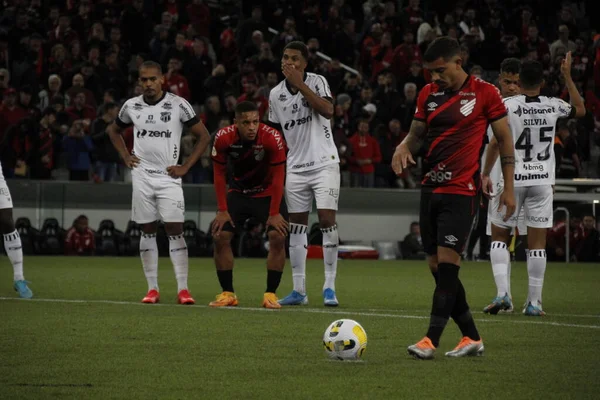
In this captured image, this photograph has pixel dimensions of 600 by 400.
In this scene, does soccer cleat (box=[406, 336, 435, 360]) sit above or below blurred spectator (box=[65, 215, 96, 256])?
below

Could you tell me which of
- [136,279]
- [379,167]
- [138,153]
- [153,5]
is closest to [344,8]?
[153,5]

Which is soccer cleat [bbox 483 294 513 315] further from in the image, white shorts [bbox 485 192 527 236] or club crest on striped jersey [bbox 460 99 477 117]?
club crest on striped jersey [bbox 460 99 477 117]

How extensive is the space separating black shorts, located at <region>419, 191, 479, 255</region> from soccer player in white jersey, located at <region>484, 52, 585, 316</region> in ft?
11.2

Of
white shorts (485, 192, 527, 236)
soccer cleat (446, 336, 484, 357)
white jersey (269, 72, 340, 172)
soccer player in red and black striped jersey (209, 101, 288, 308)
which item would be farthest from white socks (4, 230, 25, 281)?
soccer cleat (446, 336, 484, 357)

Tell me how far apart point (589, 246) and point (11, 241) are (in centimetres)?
1373

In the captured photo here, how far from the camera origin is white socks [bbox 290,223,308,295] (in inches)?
494

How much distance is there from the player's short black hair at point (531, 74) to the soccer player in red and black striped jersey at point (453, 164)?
333 cm

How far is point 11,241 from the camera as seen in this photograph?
13.2 m

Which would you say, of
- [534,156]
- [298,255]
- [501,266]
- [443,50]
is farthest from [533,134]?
[443,50]

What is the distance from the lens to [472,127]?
822cm

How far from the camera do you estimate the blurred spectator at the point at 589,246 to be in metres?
23.5

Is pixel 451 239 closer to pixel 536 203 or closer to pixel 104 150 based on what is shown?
pixel 536 203

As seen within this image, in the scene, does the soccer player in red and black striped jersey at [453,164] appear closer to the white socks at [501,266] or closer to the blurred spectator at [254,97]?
the white socks at [501,266]

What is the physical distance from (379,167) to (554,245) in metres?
3.94
